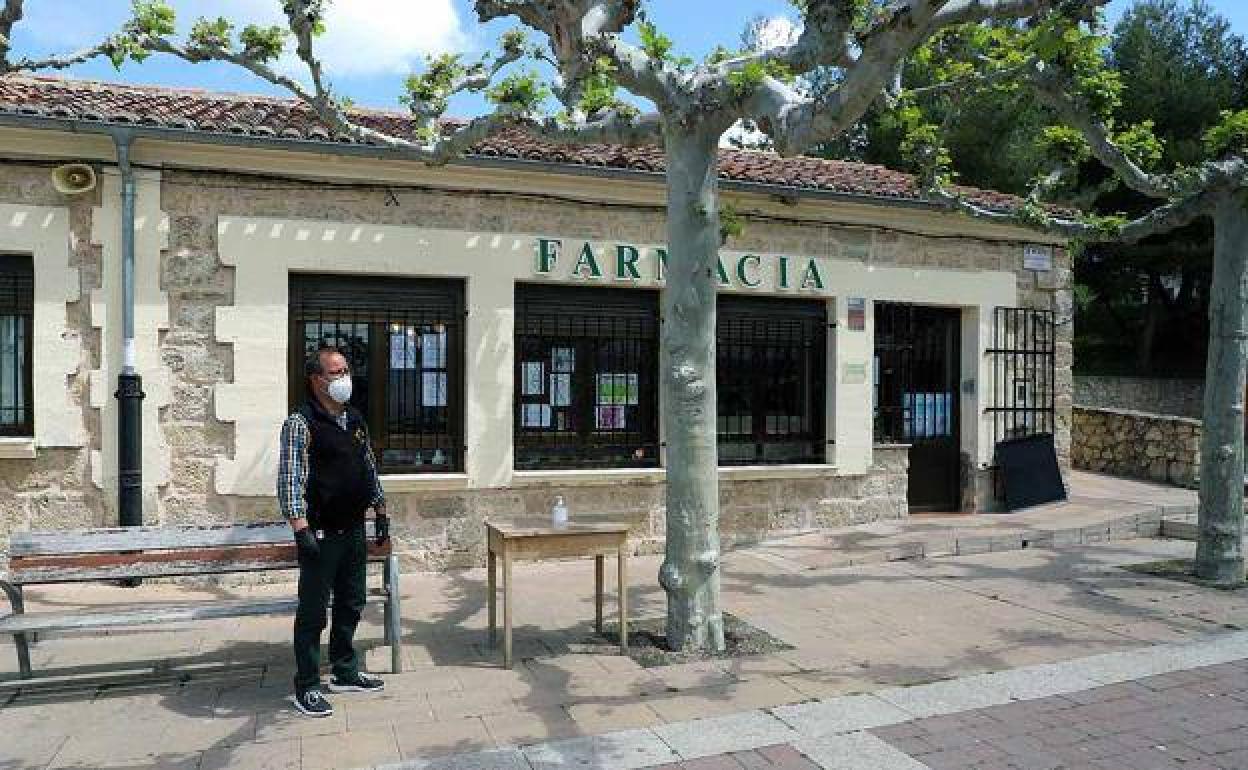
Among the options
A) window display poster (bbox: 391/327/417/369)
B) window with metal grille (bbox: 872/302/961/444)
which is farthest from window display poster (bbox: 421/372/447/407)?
window with metal grille (bbox: 872/302/961/444)

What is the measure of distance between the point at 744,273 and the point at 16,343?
5.96 metres

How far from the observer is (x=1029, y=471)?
10.3 meters

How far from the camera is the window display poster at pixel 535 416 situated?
830 cm

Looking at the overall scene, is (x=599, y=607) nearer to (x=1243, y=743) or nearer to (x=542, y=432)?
(x=542, y=432)

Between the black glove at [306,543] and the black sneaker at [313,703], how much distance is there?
644 mm

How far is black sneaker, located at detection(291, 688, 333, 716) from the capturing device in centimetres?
444

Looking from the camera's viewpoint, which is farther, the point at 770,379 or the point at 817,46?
the point at 770,379

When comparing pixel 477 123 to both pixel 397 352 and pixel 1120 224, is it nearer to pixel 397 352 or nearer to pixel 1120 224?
pixel 397 352

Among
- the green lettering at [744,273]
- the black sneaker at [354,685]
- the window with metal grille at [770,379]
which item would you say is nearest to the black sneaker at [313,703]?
the black sneaker at [354,685]

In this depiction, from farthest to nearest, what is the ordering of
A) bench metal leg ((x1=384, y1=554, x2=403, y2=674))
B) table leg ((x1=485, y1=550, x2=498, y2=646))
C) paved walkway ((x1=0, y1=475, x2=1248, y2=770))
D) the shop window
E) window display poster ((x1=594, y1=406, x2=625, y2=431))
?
window display poster ((x1=594, y1=406, x2=625, y2=431)) → the shop window → table leg ((x1=485, y1=550, x2=498, y2=646)) → bench metal leg ((x1=384, y1=554, x2=403, y2=674)) → paved walkway ((x1=0, y1=475, x2=1248, y2=770))

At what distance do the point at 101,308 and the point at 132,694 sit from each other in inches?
132

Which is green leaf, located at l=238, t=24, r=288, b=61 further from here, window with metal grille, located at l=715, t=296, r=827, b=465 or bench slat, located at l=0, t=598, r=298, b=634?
window with metal grille, located at l=715, t=296, r=827, b=465

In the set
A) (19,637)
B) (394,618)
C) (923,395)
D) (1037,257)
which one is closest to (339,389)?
(394,618)

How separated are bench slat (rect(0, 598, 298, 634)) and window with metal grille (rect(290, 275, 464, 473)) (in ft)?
9.63
